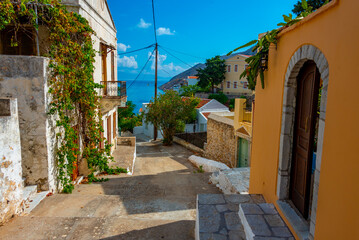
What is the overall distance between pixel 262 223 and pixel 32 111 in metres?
5.64

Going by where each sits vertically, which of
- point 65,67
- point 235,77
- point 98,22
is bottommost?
point 65,67

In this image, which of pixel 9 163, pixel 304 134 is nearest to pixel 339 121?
pixel 304 134

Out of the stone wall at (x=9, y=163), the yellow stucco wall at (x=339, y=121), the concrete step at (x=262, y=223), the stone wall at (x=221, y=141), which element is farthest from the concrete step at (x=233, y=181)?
the stone wall at (x=9, y=163)

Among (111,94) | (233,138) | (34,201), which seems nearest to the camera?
(34,201)

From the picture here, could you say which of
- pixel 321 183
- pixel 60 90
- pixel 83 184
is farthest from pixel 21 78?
pixel 321 183

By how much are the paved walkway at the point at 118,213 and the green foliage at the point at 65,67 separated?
134cm

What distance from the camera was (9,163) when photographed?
4.73m

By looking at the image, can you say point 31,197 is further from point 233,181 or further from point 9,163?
point 233,181

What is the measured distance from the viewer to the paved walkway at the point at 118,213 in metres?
4.53

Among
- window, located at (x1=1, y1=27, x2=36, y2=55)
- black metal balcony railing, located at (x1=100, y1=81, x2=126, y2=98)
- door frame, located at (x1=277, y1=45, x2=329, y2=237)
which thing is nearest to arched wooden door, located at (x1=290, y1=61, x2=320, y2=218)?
door frame, located at (x1=277, y1=45, x2=329, y2=237)

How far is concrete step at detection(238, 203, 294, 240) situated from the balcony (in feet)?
26.0

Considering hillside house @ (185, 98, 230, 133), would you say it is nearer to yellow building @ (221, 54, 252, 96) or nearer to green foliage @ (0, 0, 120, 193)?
yellow building @ (221, 54, 252, 96)

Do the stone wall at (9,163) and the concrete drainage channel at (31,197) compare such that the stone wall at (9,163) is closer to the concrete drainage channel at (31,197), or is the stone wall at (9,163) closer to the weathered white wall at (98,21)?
the concrete drainage channel at (31,197)

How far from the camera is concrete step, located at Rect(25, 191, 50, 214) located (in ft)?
18.2
